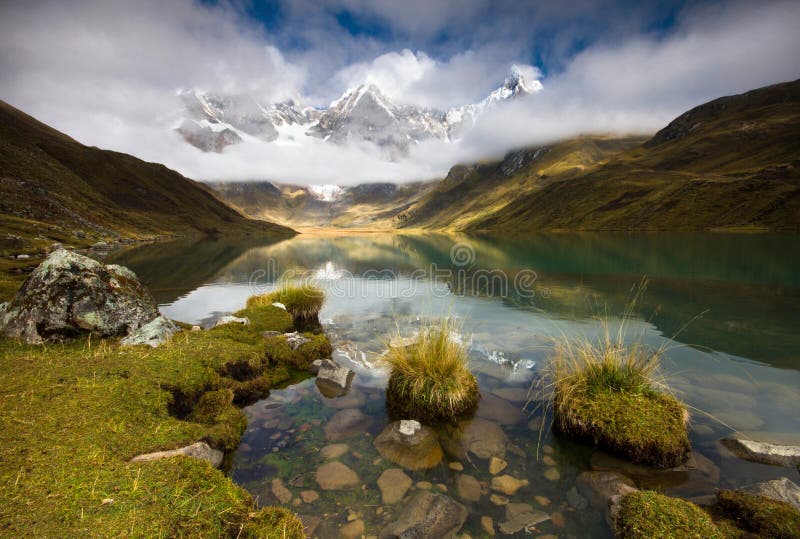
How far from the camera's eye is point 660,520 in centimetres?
514

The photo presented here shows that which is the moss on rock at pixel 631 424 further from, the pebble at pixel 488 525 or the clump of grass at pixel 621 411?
the pebble at pixel 488 525

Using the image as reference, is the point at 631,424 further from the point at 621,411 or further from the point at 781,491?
the point at 781,491

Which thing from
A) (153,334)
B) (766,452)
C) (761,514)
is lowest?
(766,452)

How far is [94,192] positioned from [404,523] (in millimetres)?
197847

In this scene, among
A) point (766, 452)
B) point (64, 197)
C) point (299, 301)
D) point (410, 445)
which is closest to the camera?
point (766, 452)

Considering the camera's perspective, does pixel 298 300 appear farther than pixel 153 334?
Yes

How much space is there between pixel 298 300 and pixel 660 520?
17.2m

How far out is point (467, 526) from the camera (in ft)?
19.9

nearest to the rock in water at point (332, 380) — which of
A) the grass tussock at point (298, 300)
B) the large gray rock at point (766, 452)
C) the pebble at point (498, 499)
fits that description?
the pebble at point (498, 499)

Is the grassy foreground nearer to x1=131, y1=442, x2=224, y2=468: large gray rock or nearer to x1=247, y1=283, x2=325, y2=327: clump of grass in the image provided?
x1=131, y1=442, x2=224, y2=468: large gray rock

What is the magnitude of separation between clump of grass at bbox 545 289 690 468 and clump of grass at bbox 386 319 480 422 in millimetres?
2322

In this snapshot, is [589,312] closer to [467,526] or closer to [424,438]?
[424,438]

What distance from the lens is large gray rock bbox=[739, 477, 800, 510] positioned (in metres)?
5.73

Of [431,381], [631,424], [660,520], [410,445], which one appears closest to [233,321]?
[431,381]
